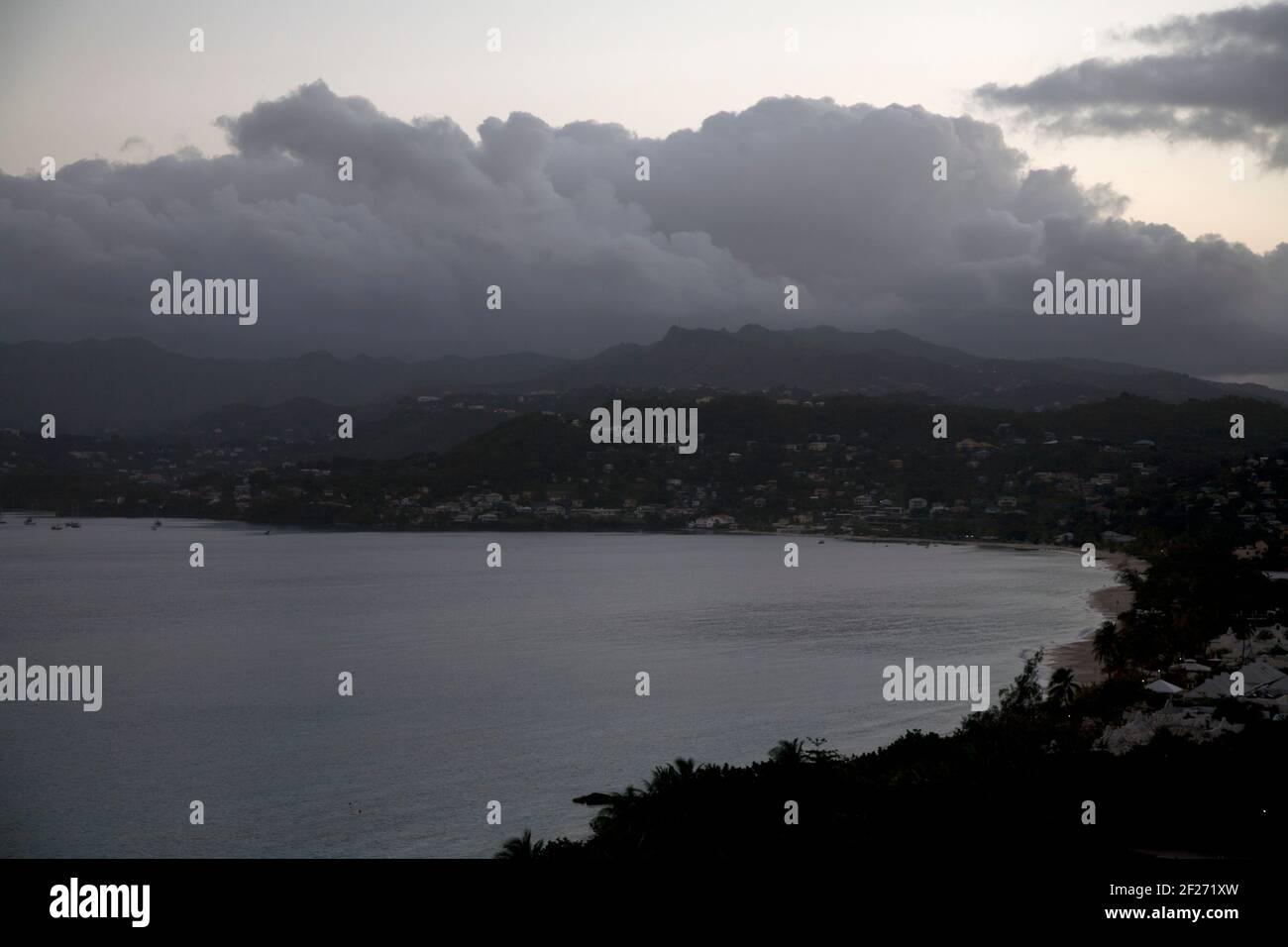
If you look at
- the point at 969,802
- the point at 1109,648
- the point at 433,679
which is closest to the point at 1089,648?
the point at 1109,648

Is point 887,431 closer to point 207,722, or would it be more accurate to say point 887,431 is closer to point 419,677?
point 419,677

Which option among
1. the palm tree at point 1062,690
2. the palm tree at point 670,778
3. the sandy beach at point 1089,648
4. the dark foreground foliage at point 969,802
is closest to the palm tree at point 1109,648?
the sandy beach at point 1089,648

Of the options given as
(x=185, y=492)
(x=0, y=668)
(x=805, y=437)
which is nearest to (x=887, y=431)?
(x=805, y=437)

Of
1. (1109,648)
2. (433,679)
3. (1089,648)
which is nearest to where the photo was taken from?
(1109,648)

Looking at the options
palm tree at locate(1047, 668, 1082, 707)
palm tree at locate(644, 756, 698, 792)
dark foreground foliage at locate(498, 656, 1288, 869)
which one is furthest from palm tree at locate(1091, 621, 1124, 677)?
palm tree at locate(644, 756, 698, 792)

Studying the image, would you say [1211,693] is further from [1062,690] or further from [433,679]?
[433,679]

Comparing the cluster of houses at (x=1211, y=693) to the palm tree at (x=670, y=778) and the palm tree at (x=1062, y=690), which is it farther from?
the palm tree at (x=670, y=778)
